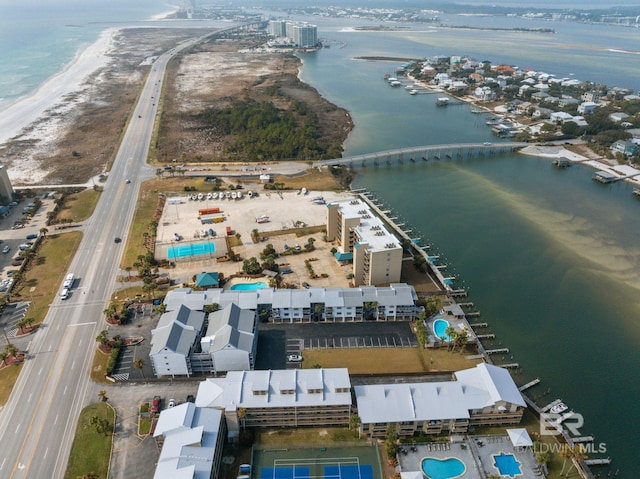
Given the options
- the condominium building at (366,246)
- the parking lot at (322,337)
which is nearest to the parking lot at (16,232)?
the parking lot at (322,337)

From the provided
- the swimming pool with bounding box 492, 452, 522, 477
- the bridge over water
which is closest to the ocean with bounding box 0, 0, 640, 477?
the bridge over water

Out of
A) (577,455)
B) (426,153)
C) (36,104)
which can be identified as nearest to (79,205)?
(426,153)

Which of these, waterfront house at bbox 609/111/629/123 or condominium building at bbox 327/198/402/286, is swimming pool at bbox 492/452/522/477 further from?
waterfront house at bbox 609/111/629/123

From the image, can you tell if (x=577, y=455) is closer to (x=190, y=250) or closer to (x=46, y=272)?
(x=190, y=250)

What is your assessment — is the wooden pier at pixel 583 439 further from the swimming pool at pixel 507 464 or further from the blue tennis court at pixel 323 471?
the blue tennis court at pixel 323 471

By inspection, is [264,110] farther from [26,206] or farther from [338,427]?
[338,427]

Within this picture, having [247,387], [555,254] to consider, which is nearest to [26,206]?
[247,387]

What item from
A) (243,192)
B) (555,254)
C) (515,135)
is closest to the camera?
(555,254)
